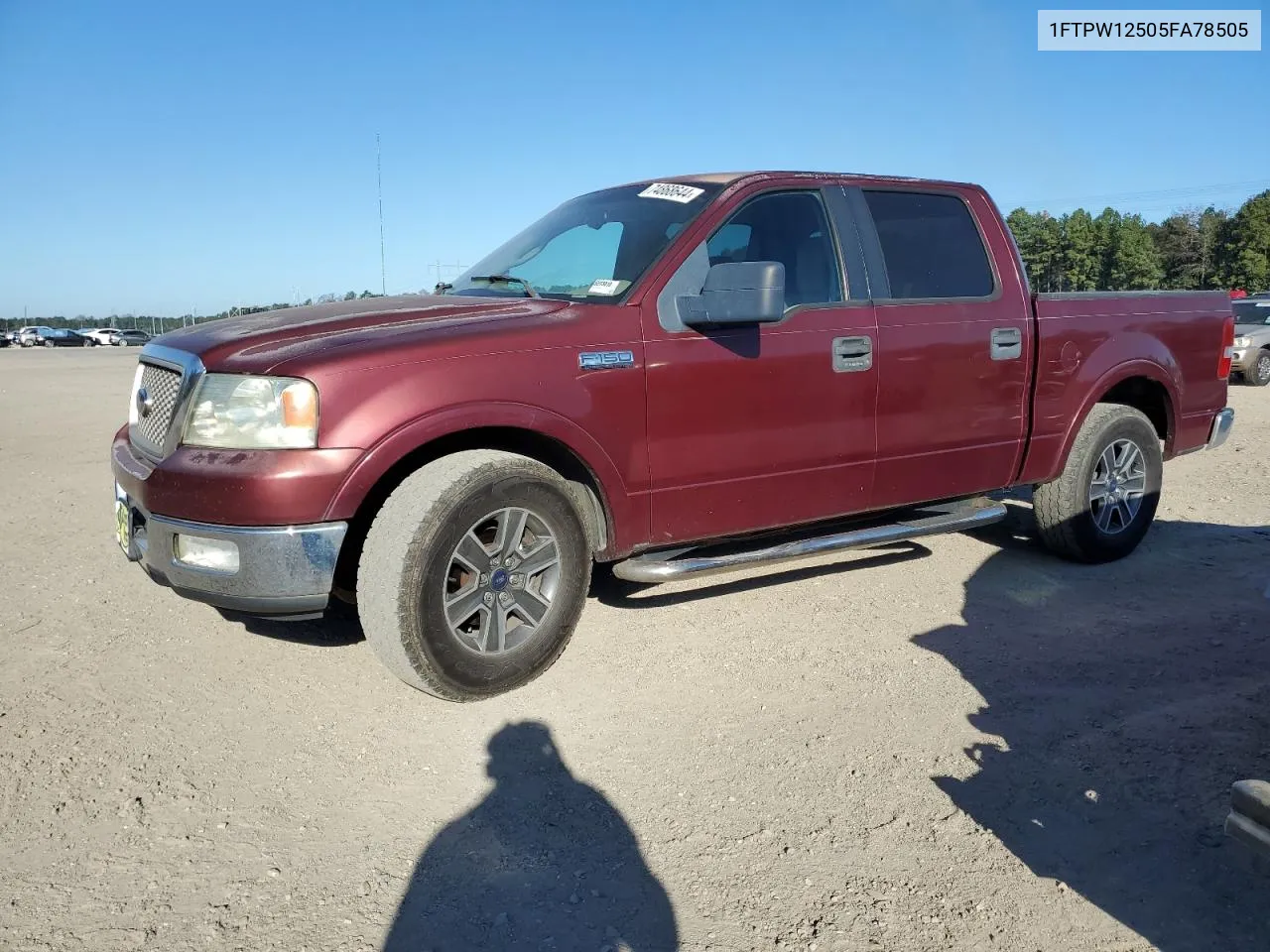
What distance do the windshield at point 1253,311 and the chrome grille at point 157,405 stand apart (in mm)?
18547

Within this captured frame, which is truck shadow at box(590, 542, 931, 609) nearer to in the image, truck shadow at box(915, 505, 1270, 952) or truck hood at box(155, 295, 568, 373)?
truck shadow at box(915, 505, 1270, 952)

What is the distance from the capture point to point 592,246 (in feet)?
14.4

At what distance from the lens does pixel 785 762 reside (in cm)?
310

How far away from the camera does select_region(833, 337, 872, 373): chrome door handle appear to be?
168 inches

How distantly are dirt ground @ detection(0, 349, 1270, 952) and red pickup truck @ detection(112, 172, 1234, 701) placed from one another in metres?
0.40

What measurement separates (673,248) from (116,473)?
2.38 metres

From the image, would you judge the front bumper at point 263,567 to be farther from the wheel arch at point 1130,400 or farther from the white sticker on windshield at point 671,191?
the wheel arch at point 1130,400

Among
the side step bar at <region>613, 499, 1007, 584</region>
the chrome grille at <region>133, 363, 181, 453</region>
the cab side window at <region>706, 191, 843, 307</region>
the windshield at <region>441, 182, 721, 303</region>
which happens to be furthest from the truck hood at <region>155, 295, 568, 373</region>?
the side step bar at <region>613, 499, 1007, 584</region>

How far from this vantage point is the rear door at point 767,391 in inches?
154

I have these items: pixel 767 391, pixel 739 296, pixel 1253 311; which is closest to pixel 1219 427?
pixel 767 391

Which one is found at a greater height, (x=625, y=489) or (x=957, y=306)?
(x=957, y=306)

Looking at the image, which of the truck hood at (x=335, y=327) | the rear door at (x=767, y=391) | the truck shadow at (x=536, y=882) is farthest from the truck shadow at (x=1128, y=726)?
the truck hood at (x=335, y=327)

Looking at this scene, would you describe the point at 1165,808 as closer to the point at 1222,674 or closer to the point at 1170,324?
the point at 1222,674

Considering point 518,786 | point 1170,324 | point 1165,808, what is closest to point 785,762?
point 518,786
